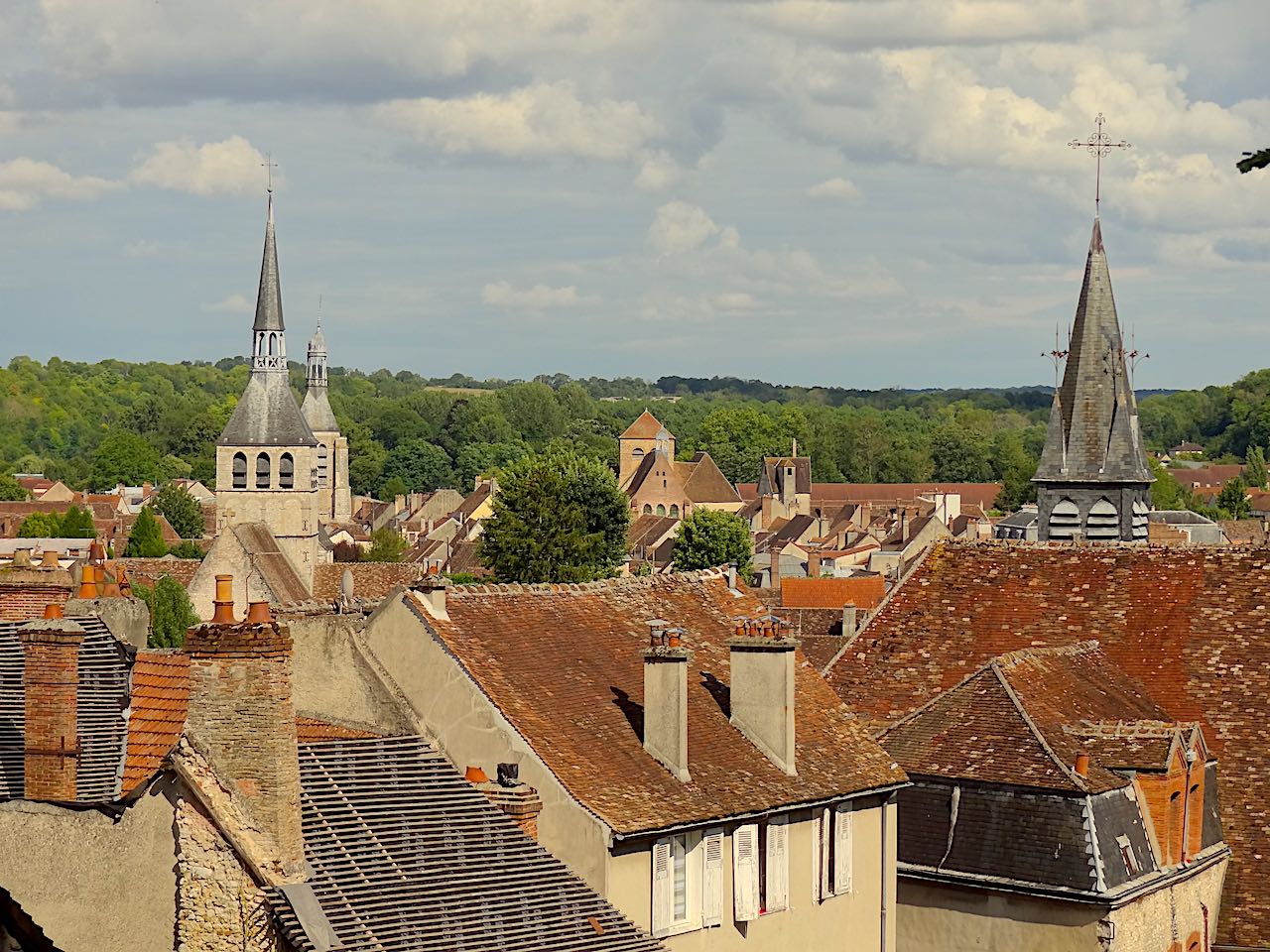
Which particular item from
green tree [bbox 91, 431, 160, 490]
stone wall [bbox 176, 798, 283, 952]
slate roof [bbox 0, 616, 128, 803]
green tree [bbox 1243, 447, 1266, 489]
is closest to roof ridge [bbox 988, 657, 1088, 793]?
stone wall [bbox 176, 798, 283, 952]

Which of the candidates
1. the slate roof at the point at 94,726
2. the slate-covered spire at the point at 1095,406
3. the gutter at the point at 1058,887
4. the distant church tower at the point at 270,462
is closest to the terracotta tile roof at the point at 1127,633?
the gutter at the point at 1058,887

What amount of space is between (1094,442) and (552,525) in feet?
110

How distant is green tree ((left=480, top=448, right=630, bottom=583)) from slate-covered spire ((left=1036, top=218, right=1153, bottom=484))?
2916 cm

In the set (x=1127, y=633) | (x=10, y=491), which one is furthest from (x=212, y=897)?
(x=10, y=491)

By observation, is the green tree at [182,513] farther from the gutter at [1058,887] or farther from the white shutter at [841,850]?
the white shutter at [841,850]

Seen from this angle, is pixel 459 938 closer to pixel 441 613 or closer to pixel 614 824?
pixel 614 824

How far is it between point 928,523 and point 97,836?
98759 millimetres

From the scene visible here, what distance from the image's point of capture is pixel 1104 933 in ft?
76.3

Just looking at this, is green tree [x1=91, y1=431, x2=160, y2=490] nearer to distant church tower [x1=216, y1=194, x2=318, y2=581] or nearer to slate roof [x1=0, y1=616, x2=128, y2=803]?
distant church tower [x1=216, y1=194, x2=318, y2=581]

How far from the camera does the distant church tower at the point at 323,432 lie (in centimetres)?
12569

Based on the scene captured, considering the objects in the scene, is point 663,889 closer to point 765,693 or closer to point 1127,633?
point 765,693

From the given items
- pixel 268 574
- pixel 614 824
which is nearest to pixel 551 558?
pixel 268 574

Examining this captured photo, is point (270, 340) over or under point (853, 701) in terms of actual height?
over

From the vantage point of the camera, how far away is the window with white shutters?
22.1m
